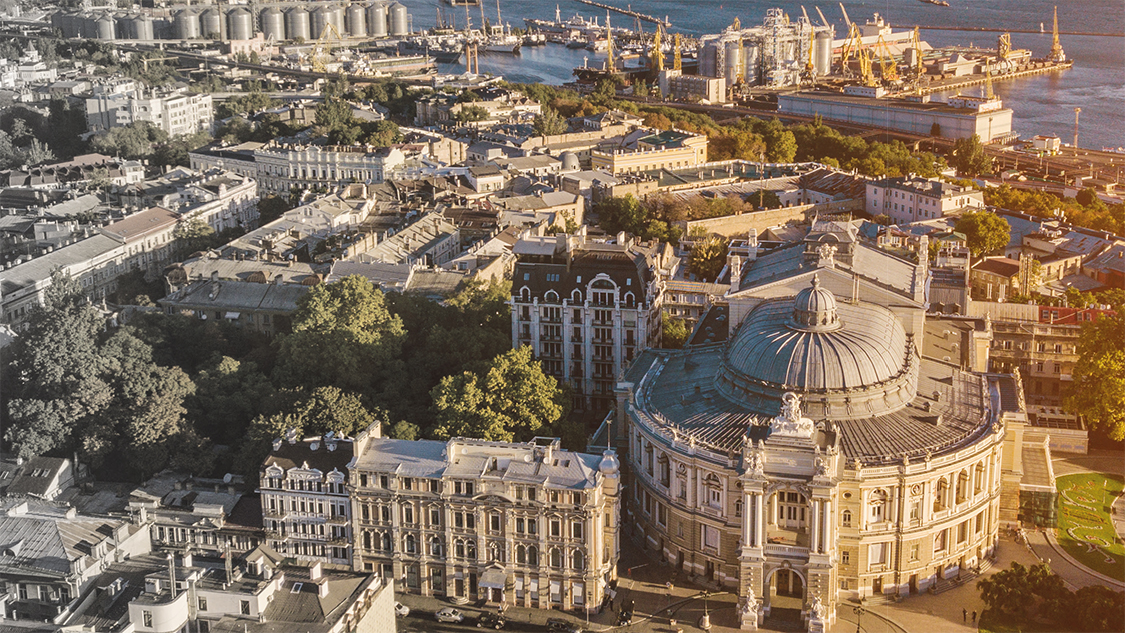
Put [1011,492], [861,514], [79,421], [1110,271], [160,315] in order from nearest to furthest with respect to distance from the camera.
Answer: [861,514] < [1011,492] < [79,421] < [160,315] < [1110,271]

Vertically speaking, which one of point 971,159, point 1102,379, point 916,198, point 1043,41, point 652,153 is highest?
point 1043,41

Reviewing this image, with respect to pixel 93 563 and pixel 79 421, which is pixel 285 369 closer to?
pixel 79 421

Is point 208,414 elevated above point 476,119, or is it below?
below

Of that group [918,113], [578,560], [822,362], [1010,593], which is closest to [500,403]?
[578,560]

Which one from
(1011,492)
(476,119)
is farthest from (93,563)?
(476,119)

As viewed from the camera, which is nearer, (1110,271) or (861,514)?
(861,514)

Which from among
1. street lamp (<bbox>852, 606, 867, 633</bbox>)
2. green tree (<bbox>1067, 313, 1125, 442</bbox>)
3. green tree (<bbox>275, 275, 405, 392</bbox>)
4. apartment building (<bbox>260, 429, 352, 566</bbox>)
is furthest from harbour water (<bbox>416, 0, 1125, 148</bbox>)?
apartment building (<bbox>260, 429, 352, 566</bbox>)

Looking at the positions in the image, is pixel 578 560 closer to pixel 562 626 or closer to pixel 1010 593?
pixel 562 626

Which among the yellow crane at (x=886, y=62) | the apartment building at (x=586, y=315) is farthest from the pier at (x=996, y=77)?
the apartment building at (x=586, y=315)
